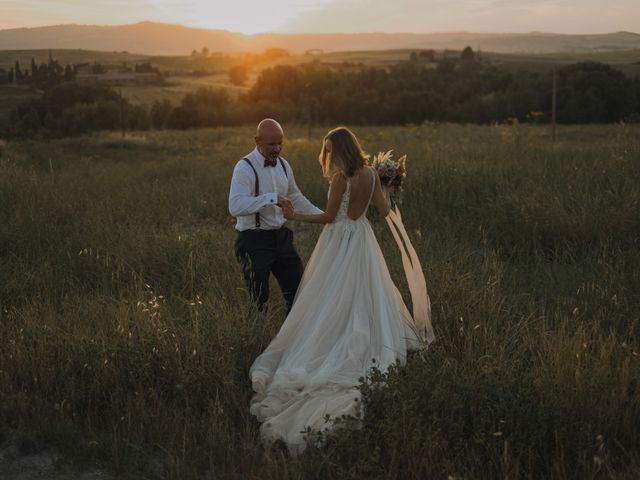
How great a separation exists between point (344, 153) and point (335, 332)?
1.47m

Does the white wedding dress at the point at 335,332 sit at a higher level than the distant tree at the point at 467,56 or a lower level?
lower

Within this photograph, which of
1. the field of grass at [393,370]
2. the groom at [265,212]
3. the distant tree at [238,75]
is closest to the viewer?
the field of grass at [393,370]

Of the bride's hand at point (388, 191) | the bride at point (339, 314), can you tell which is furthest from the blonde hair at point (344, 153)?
the bride's hand at point (388, 191)

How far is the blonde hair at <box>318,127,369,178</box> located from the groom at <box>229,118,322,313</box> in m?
0.56

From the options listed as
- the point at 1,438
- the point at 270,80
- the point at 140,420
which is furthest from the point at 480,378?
the point at 270,80

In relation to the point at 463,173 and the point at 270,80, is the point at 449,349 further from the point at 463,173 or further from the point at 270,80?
the point at 270,80

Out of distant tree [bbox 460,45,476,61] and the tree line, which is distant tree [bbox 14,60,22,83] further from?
distant tree [bbox 460,45,476,61]

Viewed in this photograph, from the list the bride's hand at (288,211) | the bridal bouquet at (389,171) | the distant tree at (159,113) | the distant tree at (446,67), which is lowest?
the bride's hand at (288,211)

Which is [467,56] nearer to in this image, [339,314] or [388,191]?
[388,191]

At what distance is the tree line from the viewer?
158 feet

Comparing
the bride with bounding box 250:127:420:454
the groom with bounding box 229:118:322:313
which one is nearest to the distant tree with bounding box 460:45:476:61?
the groom with bounding box 229:118:322:313

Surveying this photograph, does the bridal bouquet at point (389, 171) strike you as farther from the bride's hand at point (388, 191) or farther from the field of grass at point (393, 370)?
the field of grass at point (393, 370)

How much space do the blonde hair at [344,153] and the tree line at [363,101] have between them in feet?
137

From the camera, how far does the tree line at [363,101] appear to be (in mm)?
48031
